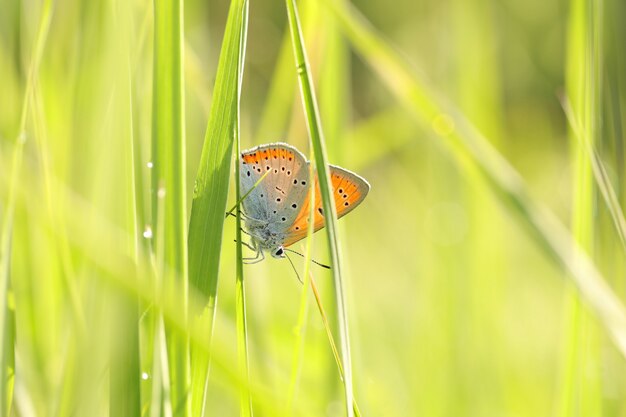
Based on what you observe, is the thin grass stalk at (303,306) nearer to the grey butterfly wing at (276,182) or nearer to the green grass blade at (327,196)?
the green grass blade at (327,196)

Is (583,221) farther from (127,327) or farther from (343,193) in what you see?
(127,327)

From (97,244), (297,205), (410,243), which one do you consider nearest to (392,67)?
(297,205)

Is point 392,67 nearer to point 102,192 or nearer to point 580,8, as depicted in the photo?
point 580,8

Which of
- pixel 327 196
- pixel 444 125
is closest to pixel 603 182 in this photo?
pixel 444 125

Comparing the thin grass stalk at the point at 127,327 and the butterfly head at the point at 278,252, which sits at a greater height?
the butterfly head at the point at 278,252

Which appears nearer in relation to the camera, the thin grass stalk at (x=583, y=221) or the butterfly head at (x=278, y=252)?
the thin grass stalk at (x=583, y=221)

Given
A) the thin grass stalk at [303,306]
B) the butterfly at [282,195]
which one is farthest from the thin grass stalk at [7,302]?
the butterfly at [282,195]
